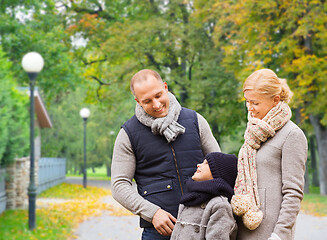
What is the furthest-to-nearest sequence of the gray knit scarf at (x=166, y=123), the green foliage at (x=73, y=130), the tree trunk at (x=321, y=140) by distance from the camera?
1. the green foliage at (x=73, y=130)
2. the tree trunk at (x=321, y=140)
3. the gray knit scarf at (x=166, y=123)

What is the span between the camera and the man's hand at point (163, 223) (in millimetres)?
3203

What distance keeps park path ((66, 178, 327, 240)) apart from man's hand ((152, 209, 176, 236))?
6790 mm

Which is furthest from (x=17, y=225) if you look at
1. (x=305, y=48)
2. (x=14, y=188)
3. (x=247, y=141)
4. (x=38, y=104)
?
(x=38, y=104)

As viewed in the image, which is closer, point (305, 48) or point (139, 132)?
point (139, 132)

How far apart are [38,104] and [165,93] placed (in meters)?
22.8

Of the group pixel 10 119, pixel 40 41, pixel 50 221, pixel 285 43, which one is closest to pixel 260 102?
pixel 10 119

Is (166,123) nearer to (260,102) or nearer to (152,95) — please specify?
(152,95)

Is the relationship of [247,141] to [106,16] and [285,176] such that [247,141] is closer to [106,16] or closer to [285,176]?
[285,176]

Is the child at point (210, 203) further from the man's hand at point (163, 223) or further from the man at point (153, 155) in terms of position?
the man at point (153, 155)

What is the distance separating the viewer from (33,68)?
11.6 meters

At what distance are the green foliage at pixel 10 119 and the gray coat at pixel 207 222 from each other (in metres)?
7.06

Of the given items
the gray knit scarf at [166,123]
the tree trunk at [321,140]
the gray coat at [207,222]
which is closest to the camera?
the gray coat at [207,222]

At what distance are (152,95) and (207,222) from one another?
95cm

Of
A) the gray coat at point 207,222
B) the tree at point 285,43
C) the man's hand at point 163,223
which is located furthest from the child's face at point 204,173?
the tree at point 285,43
